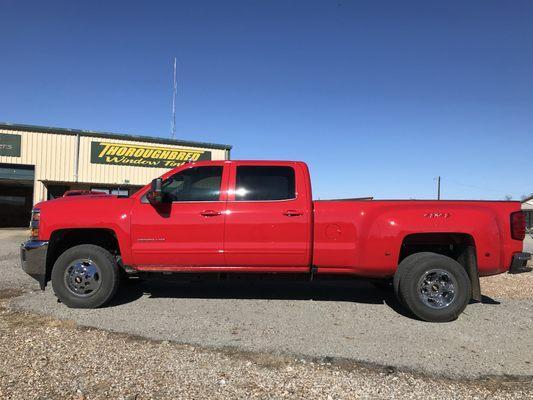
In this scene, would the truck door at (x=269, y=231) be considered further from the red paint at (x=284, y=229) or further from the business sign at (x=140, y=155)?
the business sign at (x=140, y=155)

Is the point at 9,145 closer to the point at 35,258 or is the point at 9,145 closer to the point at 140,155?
the point at 140,155

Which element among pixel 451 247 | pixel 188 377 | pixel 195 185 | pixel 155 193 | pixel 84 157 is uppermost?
pixel 84 157

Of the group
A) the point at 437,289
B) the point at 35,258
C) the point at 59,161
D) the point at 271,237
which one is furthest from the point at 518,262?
the point at 59,161

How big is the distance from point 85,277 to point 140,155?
71.1 ft

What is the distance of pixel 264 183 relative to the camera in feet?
20.7

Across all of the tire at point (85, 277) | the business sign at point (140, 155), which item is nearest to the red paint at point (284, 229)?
the tire at point (85, 277)

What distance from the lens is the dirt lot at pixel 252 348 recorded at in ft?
12.3

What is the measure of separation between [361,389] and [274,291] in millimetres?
3646

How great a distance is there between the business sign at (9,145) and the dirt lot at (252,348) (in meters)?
20.2

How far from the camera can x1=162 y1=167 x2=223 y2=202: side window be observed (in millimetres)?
6230

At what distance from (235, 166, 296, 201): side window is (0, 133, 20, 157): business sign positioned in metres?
22.4

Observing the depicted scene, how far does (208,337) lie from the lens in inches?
197

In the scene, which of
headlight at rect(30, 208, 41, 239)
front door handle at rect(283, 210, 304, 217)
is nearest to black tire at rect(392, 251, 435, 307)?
front door handle at rect(283, 210, 304, 217)

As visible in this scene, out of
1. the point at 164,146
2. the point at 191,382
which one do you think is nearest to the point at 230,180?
the point at 191,382
